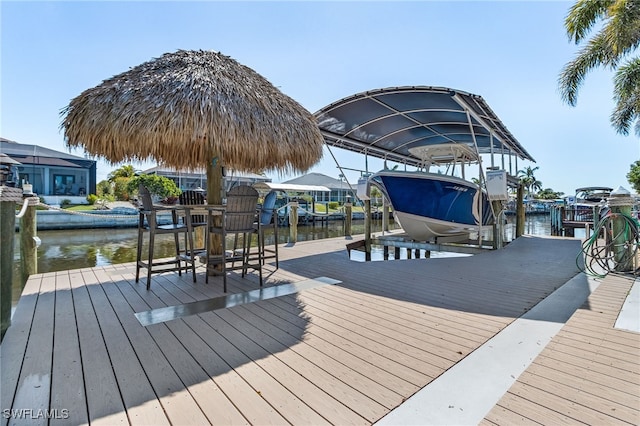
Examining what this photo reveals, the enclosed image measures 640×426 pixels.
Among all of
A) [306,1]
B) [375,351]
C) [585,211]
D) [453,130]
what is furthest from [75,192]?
[585,211]

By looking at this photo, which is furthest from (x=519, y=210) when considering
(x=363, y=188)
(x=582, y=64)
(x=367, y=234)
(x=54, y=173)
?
(x=54, y=173)

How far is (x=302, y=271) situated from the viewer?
431 centimetres

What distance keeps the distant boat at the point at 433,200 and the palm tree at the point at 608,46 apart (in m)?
5.37

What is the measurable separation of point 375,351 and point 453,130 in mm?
6488

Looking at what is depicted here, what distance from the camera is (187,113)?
3334 millimetres

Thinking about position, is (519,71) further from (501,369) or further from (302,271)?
(501,369)

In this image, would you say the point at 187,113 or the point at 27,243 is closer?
the point at 187,113

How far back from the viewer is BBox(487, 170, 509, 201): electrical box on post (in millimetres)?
6003

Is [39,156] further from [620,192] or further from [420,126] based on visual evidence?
[620,192]

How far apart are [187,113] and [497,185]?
18.3ft

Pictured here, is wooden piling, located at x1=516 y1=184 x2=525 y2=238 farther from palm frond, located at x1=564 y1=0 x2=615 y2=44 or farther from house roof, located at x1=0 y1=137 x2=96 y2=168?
house roof, located at x1=0 y1=137 x2=96 y2=168

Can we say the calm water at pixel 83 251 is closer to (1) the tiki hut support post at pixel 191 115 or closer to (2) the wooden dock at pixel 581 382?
(1) the tiki hut support post at pixel 191 115

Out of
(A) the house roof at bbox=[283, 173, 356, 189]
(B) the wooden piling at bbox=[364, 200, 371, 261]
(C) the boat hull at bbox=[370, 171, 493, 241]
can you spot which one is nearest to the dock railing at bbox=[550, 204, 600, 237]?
(C) the boat hull at bbox=[370, 171, 493, 241]

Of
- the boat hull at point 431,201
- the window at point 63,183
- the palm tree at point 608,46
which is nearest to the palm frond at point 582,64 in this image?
the palm tree at point 608,46
